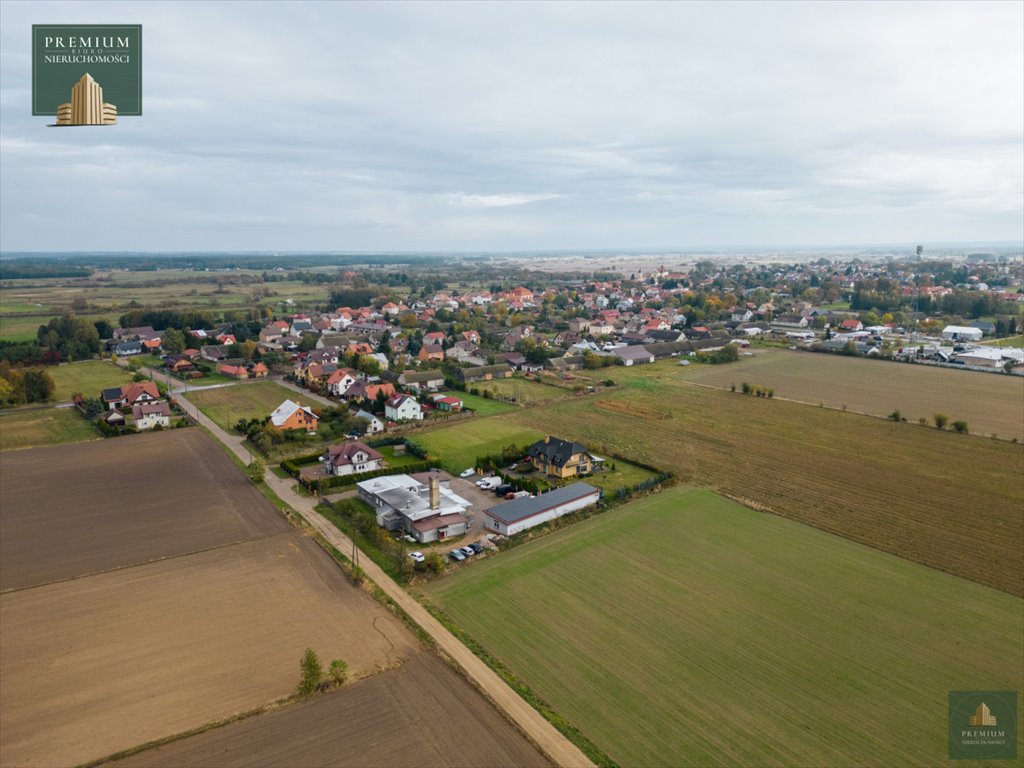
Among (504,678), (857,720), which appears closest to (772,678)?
(857,720)

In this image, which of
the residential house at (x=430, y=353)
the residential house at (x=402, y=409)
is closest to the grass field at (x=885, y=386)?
the residential house at (x=430, y=353)

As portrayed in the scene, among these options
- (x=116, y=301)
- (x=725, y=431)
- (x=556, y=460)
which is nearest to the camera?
(x=556, y=460)

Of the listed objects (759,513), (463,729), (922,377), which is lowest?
(463,729)

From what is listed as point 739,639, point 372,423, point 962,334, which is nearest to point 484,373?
point 372,423

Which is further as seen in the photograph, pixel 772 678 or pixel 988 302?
pixel 988 302

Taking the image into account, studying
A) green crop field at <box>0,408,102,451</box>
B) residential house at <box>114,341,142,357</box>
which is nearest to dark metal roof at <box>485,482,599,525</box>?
green crop field at <box>0,408,102,451</box>

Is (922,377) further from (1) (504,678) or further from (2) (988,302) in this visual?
(1) (504,678)

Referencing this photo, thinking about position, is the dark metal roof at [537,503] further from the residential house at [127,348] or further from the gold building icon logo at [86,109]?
the residential house at [127,348]
